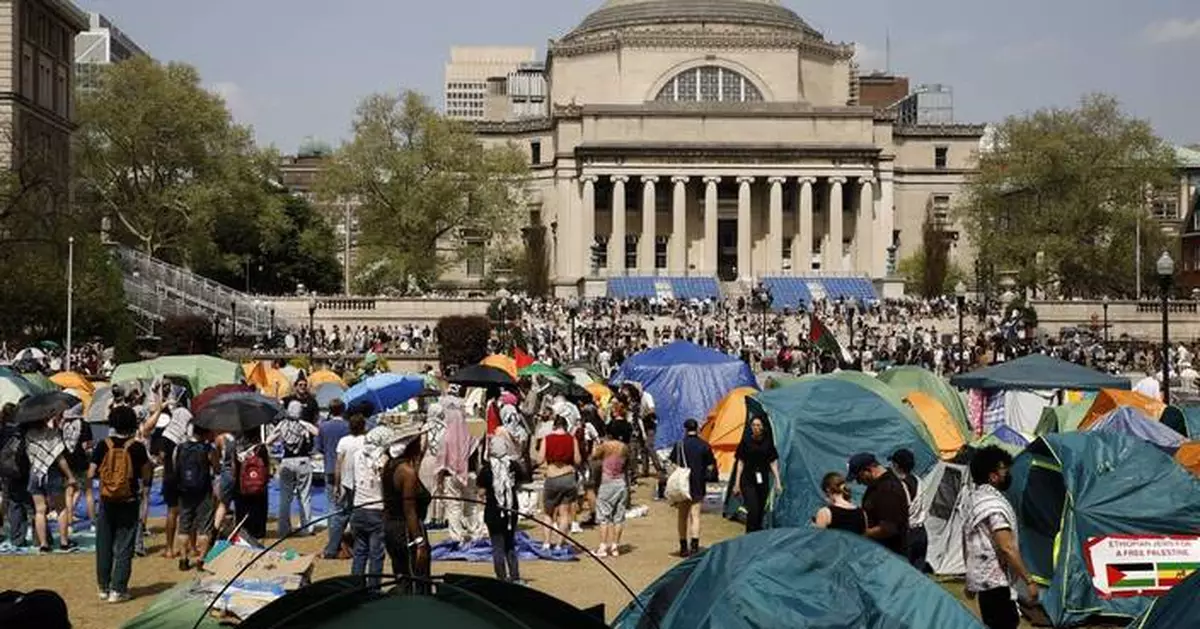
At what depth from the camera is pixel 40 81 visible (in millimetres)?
60812

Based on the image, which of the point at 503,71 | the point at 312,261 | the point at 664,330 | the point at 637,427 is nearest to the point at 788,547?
the point at 637,427

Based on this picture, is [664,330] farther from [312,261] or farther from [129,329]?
[312,261]

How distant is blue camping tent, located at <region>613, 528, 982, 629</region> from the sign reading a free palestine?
15.6 feet

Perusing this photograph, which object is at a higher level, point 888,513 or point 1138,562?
point 888,513

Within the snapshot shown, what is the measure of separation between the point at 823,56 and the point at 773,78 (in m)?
5.44

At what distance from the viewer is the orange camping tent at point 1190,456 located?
685 inches

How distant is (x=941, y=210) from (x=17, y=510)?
3398 inches

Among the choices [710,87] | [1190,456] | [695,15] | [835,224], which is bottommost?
[1190,456]

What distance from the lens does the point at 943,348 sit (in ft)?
181

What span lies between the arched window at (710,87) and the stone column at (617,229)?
870 cm

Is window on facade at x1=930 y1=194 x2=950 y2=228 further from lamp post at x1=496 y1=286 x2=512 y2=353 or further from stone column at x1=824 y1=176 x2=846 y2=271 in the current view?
lamp post at x1=496 y1=286 x2=512 y2=353

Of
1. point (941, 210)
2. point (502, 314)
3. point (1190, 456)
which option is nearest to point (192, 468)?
point (1190, 456)

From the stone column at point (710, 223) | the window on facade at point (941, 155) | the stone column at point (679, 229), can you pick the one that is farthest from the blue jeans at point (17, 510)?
the window on facade at point (941, 155)

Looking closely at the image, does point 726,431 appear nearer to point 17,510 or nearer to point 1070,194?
point 17,510
